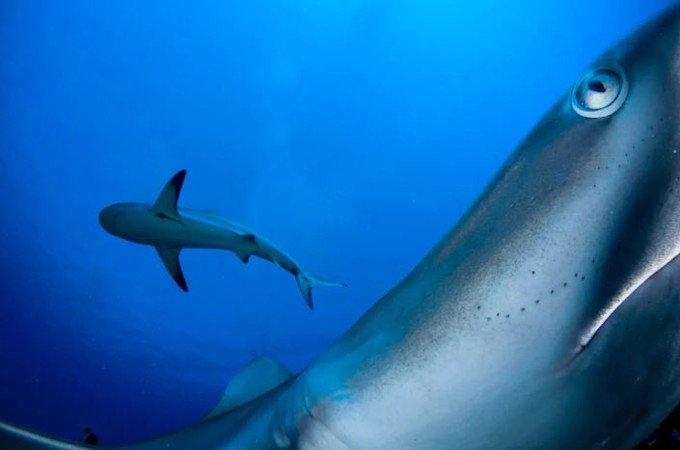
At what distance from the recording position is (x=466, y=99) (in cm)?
2088

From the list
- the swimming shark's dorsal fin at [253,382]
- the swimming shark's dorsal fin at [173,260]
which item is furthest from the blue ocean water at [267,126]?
the swimming shark's dorsal fin at [253,382]

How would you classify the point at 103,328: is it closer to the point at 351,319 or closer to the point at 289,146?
the point at 351,319

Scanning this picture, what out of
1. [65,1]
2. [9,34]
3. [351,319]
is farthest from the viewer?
[351,319]

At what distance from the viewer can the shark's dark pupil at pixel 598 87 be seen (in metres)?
1.10

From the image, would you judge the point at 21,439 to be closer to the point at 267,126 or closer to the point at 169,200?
the point at 169,200

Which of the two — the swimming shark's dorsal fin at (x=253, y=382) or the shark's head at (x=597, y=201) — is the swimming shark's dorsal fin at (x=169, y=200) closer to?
the swimming shark's dorsal fin at (x=253, y=382)

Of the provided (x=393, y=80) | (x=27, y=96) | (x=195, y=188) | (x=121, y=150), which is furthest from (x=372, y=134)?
(x=27, y=96)

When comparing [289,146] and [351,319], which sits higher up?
[289,146]

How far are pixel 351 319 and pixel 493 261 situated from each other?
29.0m

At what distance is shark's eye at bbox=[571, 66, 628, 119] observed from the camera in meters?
1.09

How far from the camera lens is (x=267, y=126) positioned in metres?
22.0

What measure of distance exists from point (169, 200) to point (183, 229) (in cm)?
56

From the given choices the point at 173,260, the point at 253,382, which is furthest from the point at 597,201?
the point at 173,260

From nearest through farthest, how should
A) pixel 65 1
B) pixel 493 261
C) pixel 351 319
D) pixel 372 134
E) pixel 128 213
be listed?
pixel 493 261 < pixel 128 213 < pixel 65 1 < pixel 372 134 < pixel 351 319
